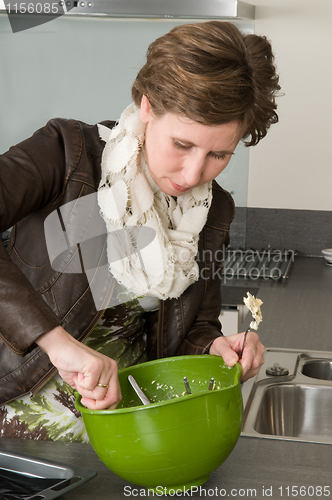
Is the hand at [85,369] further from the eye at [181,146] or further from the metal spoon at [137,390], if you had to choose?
the eye at [181,146]

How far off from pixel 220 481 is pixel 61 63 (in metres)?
2.25

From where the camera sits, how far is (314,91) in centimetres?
256

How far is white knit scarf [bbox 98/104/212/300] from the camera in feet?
3.61

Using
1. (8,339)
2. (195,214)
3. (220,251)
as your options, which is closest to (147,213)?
(195,214)

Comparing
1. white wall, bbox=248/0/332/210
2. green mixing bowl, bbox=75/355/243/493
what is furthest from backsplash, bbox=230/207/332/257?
green mixing bowl, bbox=75/355/243/493

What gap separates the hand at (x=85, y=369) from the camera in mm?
783

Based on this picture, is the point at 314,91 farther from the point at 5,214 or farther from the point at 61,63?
the point at 5,214

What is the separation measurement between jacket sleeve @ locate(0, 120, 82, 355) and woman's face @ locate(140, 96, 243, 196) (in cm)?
15

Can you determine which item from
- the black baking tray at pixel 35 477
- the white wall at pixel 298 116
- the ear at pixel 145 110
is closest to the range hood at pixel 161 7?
the white wall at pixel 298 116

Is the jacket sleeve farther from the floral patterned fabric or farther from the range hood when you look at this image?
the range hood

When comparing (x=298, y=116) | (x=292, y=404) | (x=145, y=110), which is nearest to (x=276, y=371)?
(x=292, y=404)

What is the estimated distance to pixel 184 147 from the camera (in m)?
0.99

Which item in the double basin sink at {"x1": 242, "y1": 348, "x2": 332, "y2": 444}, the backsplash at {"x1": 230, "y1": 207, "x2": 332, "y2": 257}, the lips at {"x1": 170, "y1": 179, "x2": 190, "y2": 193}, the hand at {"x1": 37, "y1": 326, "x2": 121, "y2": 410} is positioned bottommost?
the backsplash at {"x1": 230, "y1": 207, "x2": 332, "y2": 257}

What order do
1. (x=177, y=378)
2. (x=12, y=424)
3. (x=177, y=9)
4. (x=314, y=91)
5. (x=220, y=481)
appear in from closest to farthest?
(x=220, y=481)
(x=177, y=378)
(x=12, y=424)
(x=177, y=9)
(x=314, y=91)
